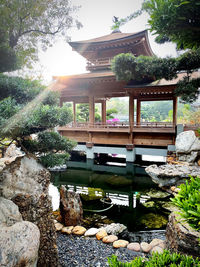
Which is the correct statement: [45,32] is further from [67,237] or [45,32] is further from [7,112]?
[67,237]

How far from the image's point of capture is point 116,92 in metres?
11.1

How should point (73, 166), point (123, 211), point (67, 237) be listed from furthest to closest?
1. point (73, 166)
2. point (123, 211)
3. point (67, 237)

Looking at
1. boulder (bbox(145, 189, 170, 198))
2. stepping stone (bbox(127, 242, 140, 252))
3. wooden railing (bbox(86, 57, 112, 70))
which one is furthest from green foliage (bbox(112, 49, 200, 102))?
stepping stone (bbox(127, 242, 140, 252))

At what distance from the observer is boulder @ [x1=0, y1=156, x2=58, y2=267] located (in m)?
2.69

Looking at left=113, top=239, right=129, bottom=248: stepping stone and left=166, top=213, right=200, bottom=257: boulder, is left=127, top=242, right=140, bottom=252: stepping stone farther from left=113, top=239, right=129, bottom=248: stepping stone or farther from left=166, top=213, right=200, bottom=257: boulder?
left=166, top=213, right=200, bottom=257: boulder

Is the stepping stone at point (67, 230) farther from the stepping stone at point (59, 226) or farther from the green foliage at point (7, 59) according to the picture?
the green foliage at point (7, 59)

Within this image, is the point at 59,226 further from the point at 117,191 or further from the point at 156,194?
the point at 156,194

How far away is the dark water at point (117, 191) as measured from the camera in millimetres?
5055

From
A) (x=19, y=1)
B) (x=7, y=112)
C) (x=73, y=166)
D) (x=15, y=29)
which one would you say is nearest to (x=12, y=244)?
(x=7, y=112)

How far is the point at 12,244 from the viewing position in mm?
2061

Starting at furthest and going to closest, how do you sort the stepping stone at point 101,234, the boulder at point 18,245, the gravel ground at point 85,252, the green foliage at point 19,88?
the stepping stone at point 101,234 < the gravel ground at point 85,252 < the green foliage at point 19,88 < the boulder at point 18,245

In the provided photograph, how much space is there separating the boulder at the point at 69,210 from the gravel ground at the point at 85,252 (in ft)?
1.71

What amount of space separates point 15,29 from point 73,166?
342 inches

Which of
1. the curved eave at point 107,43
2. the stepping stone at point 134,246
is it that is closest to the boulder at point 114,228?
the stepping stone at point 134,246
